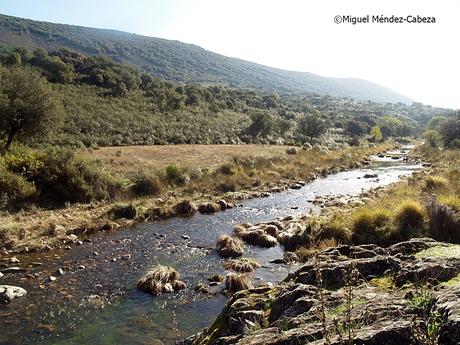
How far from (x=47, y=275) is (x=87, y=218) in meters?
7.30

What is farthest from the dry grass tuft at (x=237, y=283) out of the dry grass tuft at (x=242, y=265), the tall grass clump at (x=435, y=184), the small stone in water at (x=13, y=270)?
the tall grass clump at (x=435, y=184)

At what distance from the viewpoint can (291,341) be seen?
5.62 meters

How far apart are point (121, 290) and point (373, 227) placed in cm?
1034

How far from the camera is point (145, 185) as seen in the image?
95.9ft

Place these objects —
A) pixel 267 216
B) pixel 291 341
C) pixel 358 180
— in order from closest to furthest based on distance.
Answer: pixel 291 341 → pixel 267 216 → pixel 358 180

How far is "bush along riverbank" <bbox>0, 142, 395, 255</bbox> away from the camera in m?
20.1

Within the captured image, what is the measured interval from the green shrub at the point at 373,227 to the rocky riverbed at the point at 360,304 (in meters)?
5.58

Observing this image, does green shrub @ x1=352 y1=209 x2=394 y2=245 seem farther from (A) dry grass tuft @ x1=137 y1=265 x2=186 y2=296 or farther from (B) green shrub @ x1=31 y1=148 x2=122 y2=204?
(B) green shrub @ x1=31 y1=148 x2=122 y2=204

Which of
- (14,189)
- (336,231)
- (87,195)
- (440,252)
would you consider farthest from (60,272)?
(440,252)

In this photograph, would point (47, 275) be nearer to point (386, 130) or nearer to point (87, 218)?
point (87, 218)

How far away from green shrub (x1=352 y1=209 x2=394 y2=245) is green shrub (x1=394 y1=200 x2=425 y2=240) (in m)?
0.41

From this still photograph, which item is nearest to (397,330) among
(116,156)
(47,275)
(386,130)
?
(47,275)

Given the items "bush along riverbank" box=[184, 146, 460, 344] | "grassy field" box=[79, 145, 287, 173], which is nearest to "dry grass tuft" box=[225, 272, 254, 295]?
"bush along riverbank" box=[184, 146, 460, 344]

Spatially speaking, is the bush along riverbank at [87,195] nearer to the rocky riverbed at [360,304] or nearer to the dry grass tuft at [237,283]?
the dry grass tuft at [237,283]
